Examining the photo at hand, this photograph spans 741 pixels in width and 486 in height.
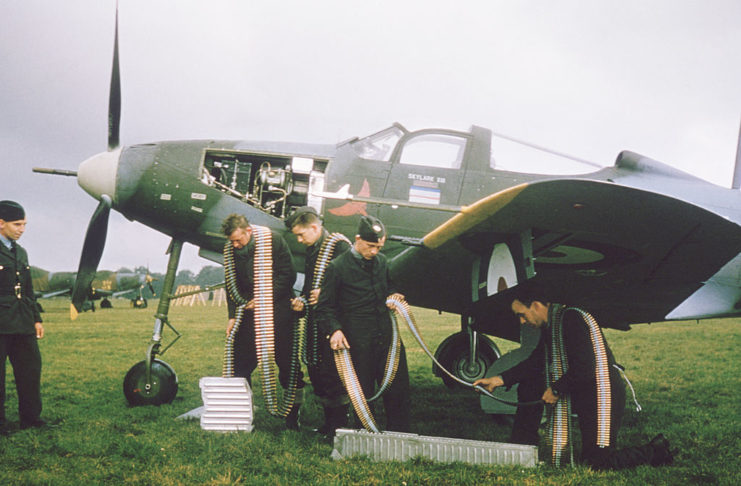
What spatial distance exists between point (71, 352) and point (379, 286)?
10223mm

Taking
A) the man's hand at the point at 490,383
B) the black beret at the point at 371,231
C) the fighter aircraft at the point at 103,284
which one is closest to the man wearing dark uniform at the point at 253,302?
the black beret at the point at 371,231

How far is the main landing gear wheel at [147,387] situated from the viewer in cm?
584

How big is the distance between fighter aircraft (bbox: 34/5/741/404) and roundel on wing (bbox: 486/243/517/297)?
0.10 ft

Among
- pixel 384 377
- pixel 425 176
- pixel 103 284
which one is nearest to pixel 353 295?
pixel 384 377

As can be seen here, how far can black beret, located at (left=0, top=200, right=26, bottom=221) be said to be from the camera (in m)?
4.91

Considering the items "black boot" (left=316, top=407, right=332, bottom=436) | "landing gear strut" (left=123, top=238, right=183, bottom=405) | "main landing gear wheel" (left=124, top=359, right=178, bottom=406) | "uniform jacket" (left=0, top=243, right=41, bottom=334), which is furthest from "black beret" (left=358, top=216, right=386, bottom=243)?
"uniform jacket" (left=0, top=243, right=41, bottom=334)

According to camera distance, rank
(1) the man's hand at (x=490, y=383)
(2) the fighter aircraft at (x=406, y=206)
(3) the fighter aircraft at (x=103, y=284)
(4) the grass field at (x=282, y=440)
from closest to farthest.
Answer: (4) the grass field at (x=282, y=440) < (1) the man's hand at (x=490, y=383) < (2) the fighter aircraft at (x=406, y=206) < (3) the fighter aircraft at (x=103, y=284)

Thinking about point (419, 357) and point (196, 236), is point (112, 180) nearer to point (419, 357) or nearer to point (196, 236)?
point (196, 236)

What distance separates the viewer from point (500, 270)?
471 cm

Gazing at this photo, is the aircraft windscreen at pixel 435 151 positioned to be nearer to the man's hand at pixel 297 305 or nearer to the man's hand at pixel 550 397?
the man's hand at pixel 297 305

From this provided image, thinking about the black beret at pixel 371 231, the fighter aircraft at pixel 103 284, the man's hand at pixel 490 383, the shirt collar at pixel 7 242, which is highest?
the black beret at pixel 371 231

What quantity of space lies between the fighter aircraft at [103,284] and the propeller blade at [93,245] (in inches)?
1254

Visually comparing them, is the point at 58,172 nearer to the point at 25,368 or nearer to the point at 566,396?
the point at 25,368

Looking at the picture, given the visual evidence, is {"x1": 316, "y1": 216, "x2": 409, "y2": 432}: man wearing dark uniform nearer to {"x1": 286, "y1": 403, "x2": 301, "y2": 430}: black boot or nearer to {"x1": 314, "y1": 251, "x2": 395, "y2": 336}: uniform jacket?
{"x1": 314, "y1": 251, "x2": 395, "y2": 336}: uniform jacket
